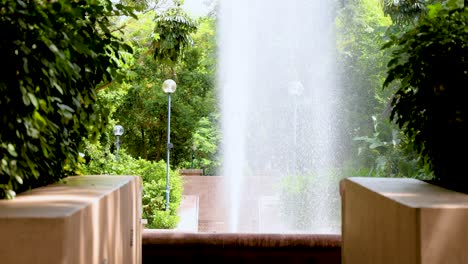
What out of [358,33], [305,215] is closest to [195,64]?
[358,33]

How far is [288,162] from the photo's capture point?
16750mm

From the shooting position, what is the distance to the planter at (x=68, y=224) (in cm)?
202

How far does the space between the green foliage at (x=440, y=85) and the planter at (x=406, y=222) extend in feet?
0.68

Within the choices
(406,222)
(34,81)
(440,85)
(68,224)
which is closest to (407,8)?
(440,85)

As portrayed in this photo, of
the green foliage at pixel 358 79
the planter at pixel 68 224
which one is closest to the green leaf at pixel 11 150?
the planter at pixel 68 224

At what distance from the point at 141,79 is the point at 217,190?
9724 mm

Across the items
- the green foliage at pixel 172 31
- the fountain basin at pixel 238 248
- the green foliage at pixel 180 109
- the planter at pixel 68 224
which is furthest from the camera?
the green foliage at pixel 180 109

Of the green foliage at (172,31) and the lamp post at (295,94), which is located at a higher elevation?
the green foliage at (172,31)

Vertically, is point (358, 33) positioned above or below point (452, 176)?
above

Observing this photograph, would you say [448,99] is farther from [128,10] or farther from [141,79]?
[141,79]

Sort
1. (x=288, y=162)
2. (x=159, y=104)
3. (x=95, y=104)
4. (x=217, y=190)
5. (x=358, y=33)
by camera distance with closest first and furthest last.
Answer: (x=95, y=104) → (x=288, y=162) → (x=217, y=190) → (x=358, y=33) → (x=159, y=104)

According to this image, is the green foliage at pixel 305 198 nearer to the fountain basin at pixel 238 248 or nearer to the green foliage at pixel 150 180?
the green foliage at pixel 150 180

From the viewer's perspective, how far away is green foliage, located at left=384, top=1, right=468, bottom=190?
330 cm

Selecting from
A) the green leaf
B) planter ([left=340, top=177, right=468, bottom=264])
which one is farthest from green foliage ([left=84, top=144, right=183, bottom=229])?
the green leaf
